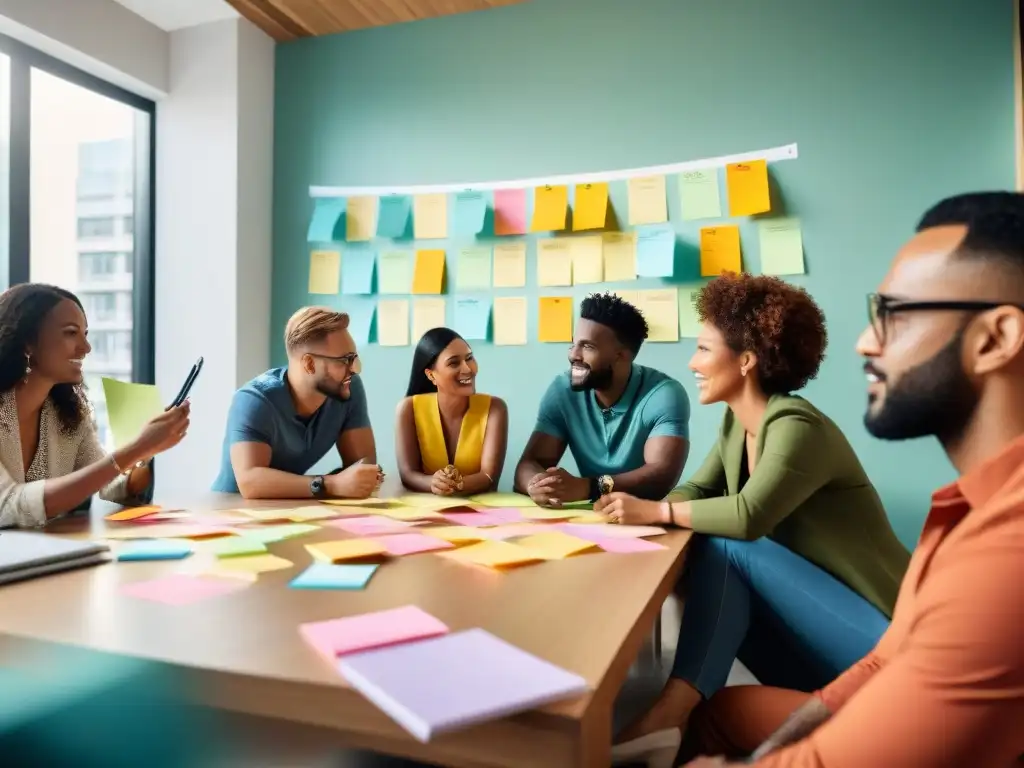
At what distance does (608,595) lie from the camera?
88cm

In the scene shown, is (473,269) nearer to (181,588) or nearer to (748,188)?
(748,188)

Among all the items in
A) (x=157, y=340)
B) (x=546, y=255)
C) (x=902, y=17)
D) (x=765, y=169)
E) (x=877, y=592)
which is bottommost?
(x=877, y=592)

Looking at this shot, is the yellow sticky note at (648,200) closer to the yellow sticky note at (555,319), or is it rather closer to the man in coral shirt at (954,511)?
the yellow sticky note at (555,319)

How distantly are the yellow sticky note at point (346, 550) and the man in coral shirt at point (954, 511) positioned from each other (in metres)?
0.51

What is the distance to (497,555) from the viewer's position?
105 cm

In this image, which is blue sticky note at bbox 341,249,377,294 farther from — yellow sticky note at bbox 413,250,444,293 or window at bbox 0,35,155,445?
window at bbox 0,35,155,445

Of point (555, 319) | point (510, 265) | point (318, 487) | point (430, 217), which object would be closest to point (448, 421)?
point (318, 487)

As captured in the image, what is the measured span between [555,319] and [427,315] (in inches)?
19.0

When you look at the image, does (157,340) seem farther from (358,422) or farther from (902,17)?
(902,17)

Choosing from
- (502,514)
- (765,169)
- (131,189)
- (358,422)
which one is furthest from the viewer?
(131,189)

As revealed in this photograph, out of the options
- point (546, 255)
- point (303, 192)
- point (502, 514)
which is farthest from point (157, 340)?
point (502, 514)

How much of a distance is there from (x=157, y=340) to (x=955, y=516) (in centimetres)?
278

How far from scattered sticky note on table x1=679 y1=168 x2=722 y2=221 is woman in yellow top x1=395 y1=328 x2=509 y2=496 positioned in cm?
86

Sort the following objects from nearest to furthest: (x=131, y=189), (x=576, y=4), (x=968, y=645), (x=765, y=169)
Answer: (x=968, y=645) → (x=765, y=169) → (x=576, y=4) → (x=131, y=189)
